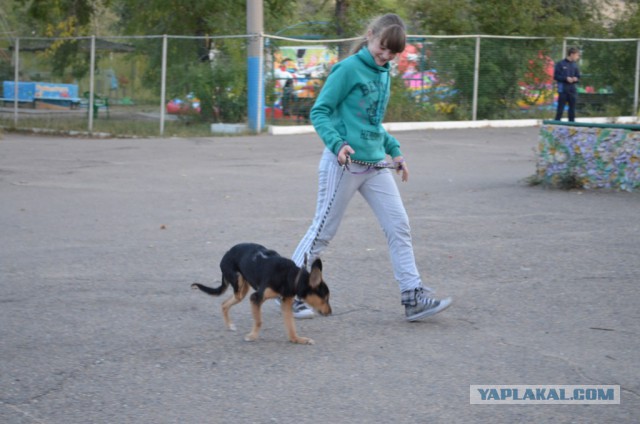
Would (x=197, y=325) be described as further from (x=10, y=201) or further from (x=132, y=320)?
(x=10, y=201)

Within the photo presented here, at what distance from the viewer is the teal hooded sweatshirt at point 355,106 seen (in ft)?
18.3

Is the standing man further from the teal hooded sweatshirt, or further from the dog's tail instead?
the dog's tail

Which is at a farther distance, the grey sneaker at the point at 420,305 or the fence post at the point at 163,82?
the fence post at the point at 163,82

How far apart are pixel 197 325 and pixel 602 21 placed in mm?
23997

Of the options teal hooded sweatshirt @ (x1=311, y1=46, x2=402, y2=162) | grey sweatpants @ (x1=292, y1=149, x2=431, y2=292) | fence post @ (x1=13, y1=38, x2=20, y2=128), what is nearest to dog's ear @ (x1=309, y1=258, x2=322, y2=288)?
grey sweatpants @ (x1=292, y1=149, x2=431, y2=292)

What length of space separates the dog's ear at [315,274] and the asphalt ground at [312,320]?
16.5 inches

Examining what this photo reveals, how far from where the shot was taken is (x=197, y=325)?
5.82 m

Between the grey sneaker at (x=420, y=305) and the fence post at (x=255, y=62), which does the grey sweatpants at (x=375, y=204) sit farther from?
the fence post at (x=255, y=62)

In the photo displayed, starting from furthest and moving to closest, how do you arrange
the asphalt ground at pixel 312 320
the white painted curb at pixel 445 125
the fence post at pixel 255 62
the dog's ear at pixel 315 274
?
1. the white painted curb at pixel 445 125
2. the fence post at pixel 255 62
3. the dog's ear at pixel 315 274
4. the asphalt ground at pixel 312 320

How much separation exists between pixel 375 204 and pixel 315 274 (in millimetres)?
913

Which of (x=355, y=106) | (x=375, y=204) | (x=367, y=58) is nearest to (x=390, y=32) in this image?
(x=367, y=58)

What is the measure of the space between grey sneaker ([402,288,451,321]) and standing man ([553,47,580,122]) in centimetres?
1578

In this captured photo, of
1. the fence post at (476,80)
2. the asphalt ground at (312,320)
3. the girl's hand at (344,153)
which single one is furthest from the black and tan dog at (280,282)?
the fence post at (476,80)

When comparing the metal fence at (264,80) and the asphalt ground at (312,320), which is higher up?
the metal fence at (264,80)
